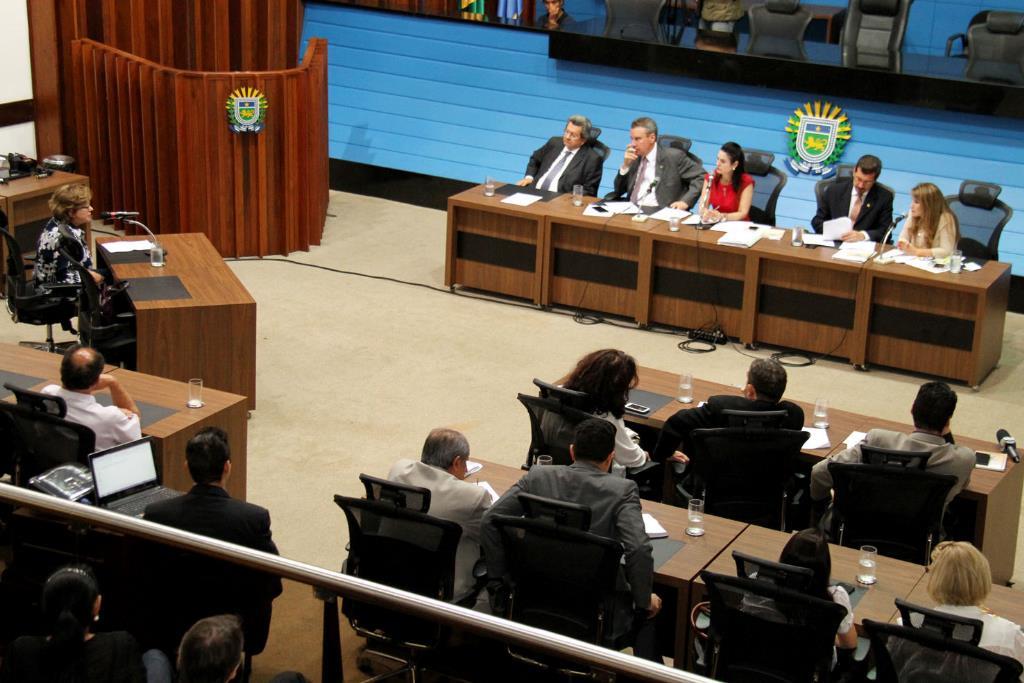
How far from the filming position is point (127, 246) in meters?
8.20

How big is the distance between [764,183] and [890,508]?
4.73 m

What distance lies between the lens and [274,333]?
9156 mm

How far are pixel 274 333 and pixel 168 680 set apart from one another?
5563 mm

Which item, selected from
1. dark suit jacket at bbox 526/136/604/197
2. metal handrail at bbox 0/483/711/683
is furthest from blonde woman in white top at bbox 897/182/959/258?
metal handrail at bbox 0/483/711/683

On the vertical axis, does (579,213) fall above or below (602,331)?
above

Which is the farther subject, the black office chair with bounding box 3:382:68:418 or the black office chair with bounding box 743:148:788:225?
the black office chair with bounding box 743:148:788:225

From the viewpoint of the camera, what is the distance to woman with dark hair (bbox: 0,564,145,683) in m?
3.45

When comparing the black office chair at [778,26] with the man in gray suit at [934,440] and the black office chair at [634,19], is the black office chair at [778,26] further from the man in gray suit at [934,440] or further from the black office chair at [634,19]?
the man in gray suit at [934,440]

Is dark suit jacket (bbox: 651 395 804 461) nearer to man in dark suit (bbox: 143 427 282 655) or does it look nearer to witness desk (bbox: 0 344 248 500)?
witness desk (bbox: 0 344 248 500)

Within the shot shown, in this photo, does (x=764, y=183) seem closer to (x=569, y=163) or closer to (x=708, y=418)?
(x=569, y=163)

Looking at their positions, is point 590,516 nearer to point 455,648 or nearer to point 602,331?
point 455,648

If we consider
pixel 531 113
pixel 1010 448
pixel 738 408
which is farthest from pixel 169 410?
pixel 531 113

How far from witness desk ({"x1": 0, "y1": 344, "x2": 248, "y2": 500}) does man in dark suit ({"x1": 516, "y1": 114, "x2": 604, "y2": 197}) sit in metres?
4.48

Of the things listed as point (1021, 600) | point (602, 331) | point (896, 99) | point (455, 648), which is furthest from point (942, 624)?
point (896, 99)
